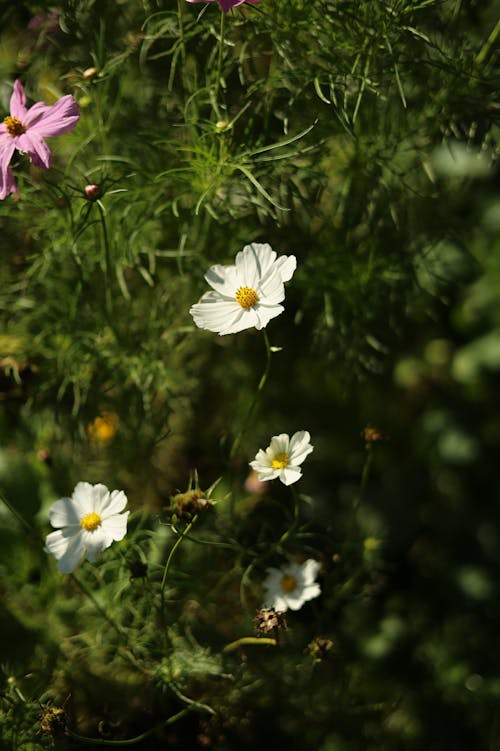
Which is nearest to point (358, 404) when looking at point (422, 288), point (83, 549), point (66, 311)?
point (422, 288)

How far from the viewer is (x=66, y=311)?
1.21 metres

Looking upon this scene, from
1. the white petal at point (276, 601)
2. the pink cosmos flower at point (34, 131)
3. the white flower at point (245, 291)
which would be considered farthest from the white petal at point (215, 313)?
the white petal at point (276, 601)

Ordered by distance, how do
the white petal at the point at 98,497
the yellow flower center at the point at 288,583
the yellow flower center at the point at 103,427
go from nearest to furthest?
1. the white petal at the point at 98,497
2. the yellow flower center at the point at 288,583
3. the yellow flower center at the point at 103,427

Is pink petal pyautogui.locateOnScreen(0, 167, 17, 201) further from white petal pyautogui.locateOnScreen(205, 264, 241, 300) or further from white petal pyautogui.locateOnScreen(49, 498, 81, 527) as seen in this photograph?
white petal pyautogui.locateOnScreen(49, 498, 81, 527)

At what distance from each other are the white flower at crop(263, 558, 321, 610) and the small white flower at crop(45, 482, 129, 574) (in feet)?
0.82

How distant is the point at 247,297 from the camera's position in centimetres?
83

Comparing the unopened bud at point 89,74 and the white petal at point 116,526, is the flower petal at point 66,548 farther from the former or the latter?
the unopened bud at point 89,74

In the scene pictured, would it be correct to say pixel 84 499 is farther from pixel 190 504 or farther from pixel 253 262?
pixel 253 262

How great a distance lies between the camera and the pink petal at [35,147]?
84 centimetres

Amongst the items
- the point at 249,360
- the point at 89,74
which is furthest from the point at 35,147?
the point at 249,360

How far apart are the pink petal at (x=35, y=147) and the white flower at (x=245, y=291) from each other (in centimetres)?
23

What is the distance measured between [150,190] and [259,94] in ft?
0.75

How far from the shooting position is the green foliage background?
1014mm

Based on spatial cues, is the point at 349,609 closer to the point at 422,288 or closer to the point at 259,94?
the point at 422,288
